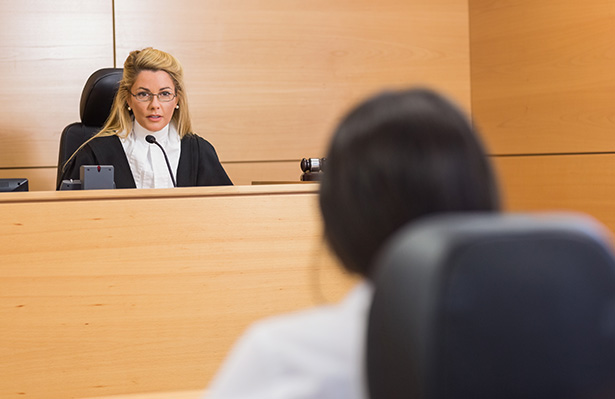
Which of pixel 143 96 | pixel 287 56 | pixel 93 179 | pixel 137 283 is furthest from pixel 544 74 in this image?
pixel 137 283

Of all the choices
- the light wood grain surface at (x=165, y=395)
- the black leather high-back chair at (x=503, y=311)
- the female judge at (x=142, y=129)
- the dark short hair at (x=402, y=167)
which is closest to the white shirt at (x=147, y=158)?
the female judge at (x=142, y=129)

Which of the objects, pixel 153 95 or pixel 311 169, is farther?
pixel 153 95

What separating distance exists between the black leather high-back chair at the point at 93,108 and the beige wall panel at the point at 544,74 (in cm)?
185

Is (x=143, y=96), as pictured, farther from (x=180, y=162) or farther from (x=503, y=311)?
(x=503, y=311)

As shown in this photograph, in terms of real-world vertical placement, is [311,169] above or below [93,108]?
below

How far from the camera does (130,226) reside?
1830 millimetres

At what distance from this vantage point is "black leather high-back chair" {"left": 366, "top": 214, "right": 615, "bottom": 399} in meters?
0.53

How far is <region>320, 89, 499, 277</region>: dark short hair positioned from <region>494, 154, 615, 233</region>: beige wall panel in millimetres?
2658

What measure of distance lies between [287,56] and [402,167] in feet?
11.3

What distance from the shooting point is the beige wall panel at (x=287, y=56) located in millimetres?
3873

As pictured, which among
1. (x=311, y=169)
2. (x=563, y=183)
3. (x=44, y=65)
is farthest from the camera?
(x=44, y=65)

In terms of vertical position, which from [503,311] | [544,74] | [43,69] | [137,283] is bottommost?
[137,283]

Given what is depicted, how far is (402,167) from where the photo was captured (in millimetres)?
619

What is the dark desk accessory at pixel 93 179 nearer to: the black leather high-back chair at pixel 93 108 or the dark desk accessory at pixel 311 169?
the dark desk accessory at pixel 311 169
